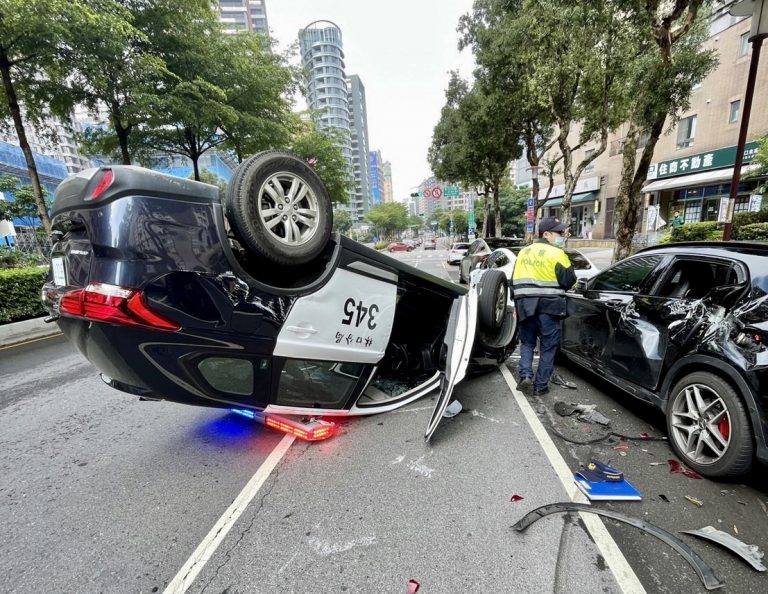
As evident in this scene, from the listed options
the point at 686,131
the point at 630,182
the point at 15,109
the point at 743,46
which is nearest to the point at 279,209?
the point at 630,182

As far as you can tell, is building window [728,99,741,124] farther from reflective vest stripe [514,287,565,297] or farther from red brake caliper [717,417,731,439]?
red brake caliper [717,417,731,439]

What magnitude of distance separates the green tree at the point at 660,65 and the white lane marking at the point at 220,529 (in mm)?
9426

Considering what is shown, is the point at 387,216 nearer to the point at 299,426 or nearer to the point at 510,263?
the point at 510,263

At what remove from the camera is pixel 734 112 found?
60.4 feet

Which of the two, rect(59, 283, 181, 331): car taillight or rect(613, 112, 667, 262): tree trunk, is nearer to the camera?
rect(59, 283, 181, 331): car taillight

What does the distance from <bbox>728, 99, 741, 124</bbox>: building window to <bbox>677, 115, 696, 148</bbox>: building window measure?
191 centimetres

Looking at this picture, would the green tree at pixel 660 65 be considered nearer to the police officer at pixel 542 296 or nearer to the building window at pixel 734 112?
the police officer at pixel 542 296

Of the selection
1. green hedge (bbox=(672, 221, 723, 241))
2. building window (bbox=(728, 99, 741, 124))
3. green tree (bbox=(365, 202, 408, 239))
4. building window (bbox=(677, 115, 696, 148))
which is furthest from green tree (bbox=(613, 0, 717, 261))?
green tree (bbox=(365, 202, 408, 239))

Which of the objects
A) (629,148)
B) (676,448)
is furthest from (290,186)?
(629,148)

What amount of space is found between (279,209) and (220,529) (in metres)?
1.91

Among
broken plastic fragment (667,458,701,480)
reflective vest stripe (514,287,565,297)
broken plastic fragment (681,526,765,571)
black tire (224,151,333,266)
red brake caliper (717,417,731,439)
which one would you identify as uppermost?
black tire (224,151,333,266)

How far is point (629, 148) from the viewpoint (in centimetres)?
822

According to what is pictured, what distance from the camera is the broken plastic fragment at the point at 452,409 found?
338cm

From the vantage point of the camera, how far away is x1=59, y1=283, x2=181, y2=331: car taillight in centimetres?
182
